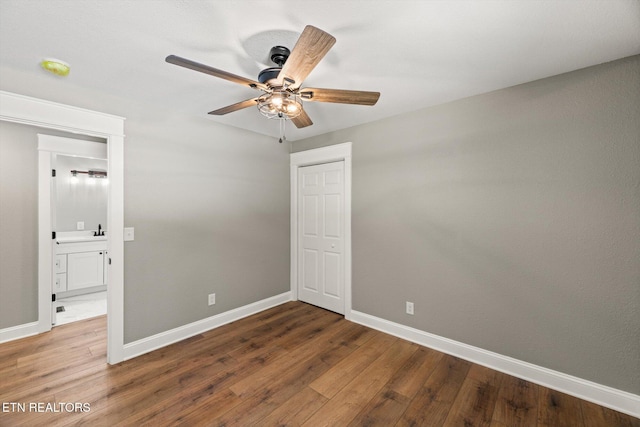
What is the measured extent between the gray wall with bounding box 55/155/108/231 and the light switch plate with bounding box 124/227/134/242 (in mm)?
2633

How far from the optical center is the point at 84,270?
4168 millimetres

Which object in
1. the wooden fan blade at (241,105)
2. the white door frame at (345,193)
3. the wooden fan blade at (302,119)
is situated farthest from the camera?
the white door frame at (345,193)

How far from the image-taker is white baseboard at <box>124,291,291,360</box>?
2511mm

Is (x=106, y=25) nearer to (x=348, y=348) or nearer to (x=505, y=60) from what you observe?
(x=505, y=60)

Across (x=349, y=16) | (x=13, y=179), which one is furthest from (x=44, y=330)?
(x=349, y=16)

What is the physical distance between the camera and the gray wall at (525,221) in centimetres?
185

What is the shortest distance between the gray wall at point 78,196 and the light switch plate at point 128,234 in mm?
2633

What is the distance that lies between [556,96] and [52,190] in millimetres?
5237

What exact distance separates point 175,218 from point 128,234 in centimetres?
45

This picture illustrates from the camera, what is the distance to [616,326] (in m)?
1.86

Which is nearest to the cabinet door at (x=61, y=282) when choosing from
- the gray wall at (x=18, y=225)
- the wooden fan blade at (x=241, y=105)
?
the gray wall at (x=18, y=225)

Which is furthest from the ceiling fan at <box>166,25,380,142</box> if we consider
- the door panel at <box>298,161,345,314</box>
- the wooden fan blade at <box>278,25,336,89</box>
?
the door panel at <box>298,161,345,314</box>

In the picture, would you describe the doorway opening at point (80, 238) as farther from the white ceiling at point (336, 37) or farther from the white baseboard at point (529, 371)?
the white baseboard at point (529, 371)

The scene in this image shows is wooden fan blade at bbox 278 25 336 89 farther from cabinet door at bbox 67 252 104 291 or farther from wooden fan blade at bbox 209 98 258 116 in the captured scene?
cabinet door at bbox 67 252 104 291
